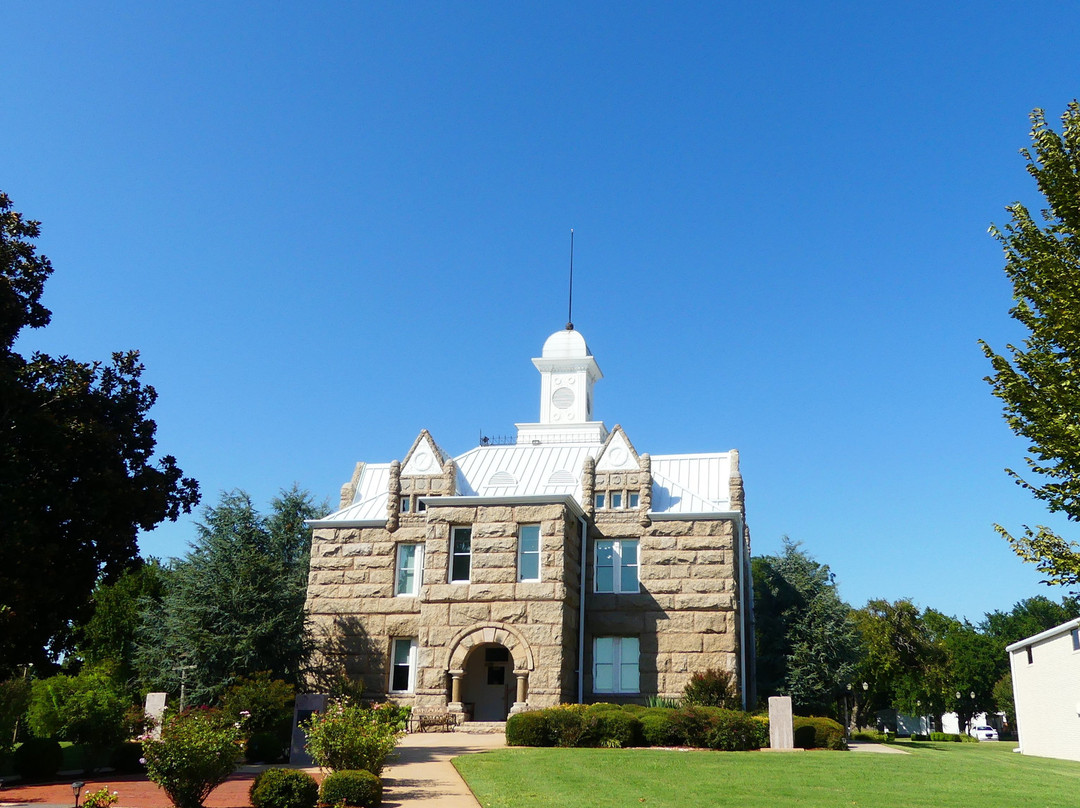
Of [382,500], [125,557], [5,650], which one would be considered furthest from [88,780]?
[382,500]

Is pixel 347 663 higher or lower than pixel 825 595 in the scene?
lower

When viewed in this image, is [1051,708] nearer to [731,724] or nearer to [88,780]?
[731,724]

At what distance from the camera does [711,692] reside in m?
29.4

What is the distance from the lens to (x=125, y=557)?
2106 centimetres

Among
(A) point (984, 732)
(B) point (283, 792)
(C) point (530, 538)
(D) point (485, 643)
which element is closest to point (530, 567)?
(C) point (530, 538)

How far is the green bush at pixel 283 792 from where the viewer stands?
13.8 m

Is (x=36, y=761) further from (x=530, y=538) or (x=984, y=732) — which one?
(x=984, y=732)

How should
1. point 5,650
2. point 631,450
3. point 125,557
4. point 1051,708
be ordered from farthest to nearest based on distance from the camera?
point 631,450, point 1051,708, point 125,557, point 5,650

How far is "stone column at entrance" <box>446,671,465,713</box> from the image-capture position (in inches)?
1140

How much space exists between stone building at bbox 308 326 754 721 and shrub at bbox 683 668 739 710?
1314mm

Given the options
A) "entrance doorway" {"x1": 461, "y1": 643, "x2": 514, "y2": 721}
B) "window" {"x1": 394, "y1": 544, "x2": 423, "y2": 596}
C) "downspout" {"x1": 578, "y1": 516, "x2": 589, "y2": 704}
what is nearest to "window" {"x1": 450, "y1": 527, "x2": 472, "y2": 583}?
"window" {"x1": 394, "y1": 544, "x2": 423, "y2": 596}

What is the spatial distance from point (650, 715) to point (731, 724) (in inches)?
95.4

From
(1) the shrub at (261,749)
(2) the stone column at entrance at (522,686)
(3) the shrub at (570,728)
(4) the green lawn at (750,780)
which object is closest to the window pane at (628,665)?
(2) the stone column at entrance at (522,686)

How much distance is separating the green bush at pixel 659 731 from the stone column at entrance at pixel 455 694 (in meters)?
6.87
